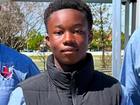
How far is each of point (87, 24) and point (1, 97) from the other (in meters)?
0.73

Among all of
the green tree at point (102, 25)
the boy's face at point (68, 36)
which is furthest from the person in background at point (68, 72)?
the green tree at point (102, 25)

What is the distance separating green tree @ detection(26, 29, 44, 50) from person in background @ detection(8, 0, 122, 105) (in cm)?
1314

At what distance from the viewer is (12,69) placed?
230cm

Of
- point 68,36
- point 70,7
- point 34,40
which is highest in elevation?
point 70,7

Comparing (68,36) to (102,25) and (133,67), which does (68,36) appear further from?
(102,25)

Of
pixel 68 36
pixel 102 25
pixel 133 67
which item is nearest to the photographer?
pixel 68 36

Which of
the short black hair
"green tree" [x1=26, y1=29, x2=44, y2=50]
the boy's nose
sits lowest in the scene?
"green tree" [x1=26, y1=29, x2=44, y2=50]

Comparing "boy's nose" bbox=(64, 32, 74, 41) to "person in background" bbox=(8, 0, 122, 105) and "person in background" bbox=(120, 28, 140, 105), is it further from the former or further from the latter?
"person in background" bbox=(120, 28, 140, 105)

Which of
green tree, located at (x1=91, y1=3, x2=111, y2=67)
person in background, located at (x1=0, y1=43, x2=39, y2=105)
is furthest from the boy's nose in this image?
green tree, located at (x1=91, y1=3, x2=111, y2=67)

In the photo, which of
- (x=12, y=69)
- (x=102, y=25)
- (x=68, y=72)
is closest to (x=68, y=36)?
(x=68, y=72)

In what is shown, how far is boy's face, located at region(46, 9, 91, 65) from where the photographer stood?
5.28 ft

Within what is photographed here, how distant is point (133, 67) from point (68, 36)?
0.78 meters

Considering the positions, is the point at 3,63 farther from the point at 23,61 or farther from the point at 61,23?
the point at 61,23

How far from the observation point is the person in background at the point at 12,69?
2.24 metres
